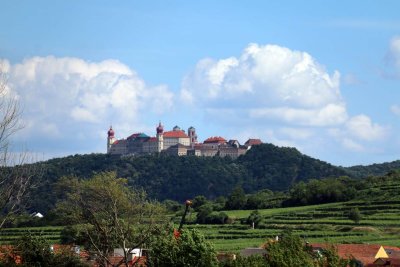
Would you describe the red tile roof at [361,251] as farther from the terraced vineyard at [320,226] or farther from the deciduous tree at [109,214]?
the deciduous tree at [109,214]

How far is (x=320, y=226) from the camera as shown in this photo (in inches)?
4306

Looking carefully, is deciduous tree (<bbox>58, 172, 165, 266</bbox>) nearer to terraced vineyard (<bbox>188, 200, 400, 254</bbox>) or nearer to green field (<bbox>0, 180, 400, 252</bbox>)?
green field (<bbox>0, 180, 400, 252</bbox>)

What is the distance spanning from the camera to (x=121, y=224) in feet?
205

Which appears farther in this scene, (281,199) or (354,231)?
(281,199)

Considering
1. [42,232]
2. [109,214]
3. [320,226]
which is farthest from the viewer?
[320,226]

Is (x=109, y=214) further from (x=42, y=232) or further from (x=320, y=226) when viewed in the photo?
(x=320, y=226)

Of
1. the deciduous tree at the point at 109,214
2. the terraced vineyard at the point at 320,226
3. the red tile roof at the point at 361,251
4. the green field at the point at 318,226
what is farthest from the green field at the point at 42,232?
the red tile roof at the point at 361,251

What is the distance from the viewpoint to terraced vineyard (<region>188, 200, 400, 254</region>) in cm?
9569

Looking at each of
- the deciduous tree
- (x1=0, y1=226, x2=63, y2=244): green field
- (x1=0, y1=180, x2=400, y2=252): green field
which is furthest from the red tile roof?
(x1=0, y1=226, x2=63, y2=244): green field

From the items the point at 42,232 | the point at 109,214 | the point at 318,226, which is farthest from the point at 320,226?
the point at 109,214

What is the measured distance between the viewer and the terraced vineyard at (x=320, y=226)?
314 ft

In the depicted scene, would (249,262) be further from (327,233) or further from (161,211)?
(327,233)

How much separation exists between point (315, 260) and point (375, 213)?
241 ft

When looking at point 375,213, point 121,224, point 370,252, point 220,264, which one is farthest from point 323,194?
point 220,264
